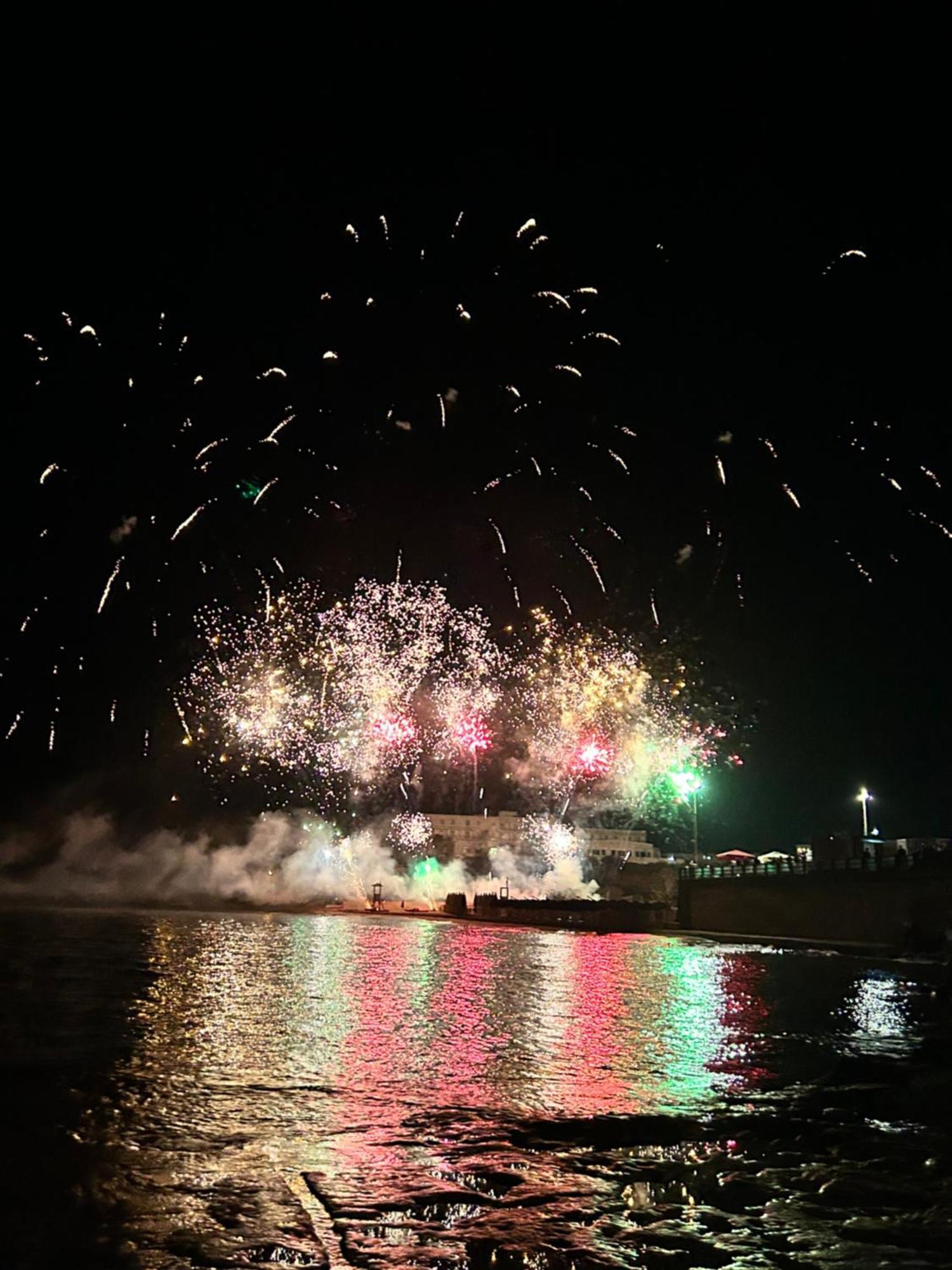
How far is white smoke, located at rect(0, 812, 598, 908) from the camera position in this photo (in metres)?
71.8

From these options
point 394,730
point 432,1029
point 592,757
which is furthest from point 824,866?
point 432,1029

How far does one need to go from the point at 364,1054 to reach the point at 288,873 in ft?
208

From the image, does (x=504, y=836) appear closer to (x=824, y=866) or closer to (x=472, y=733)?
(x=472, y=733)

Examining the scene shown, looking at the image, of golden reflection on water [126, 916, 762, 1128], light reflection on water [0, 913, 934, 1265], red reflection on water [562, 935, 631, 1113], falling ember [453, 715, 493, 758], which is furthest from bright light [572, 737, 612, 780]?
light reflection on water [0, 913, 934, 1265]

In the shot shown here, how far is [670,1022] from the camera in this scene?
48.2 ft

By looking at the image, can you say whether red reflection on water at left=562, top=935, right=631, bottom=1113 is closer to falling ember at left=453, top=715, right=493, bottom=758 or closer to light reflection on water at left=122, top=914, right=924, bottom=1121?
light reflection on water at left=122, top=914, right=924, bottom=1121

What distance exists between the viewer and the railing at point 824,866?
4031 cm

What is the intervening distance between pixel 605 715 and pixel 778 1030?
36.2 metres

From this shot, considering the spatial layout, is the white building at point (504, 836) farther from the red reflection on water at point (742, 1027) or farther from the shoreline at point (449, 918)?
the red reflection on water at point (742, 1027)

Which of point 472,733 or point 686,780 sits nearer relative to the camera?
point 472,733

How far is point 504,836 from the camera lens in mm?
83812

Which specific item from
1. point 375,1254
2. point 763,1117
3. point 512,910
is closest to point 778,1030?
point 763,1117

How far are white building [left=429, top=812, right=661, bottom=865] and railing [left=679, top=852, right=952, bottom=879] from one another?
22640 mm

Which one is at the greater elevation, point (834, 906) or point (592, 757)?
point (592, 757)
